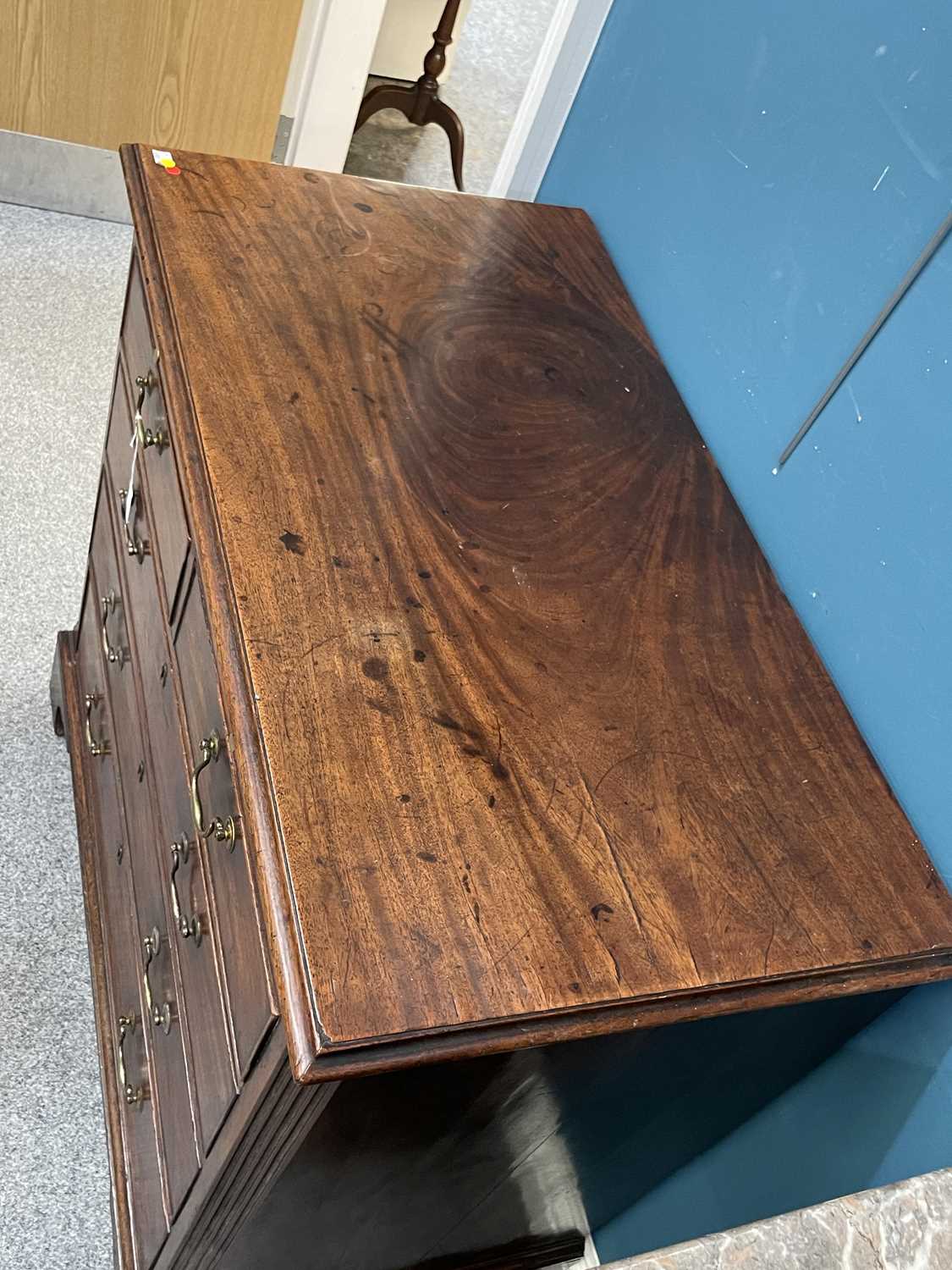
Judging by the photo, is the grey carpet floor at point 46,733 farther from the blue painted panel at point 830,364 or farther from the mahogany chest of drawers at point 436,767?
the blue painted panel at point 830,364

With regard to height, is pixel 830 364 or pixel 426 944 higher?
pixel 830 364

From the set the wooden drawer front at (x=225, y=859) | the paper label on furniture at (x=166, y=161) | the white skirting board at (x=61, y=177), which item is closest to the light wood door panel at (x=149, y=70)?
the white skirting board at (x=61, y=177)

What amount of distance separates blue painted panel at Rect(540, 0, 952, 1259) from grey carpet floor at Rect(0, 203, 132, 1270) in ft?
2.59

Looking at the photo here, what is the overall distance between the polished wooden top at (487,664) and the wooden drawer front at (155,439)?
0.12 metres

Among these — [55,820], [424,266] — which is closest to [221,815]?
[424,266]

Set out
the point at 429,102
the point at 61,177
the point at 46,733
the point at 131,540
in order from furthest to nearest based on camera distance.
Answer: the point at 429,102, the point at 61,177, the point at 46,733, the point at 131,540

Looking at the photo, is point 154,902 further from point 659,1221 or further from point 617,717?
point 659,1221

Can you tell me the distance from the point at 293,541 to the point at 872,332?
595mm

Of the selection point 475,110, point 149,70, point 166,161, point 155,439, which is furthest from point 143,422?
point 475,110

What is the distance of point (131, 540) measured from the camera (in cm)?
141

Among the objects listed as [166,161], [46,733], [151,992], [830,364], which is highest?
[830,364]

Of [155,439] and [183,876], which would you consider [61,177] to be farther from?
[183,876]

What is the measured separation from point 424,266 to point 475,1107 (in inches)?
36.4

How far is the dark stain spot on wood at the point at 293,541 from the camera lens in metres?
1.01
